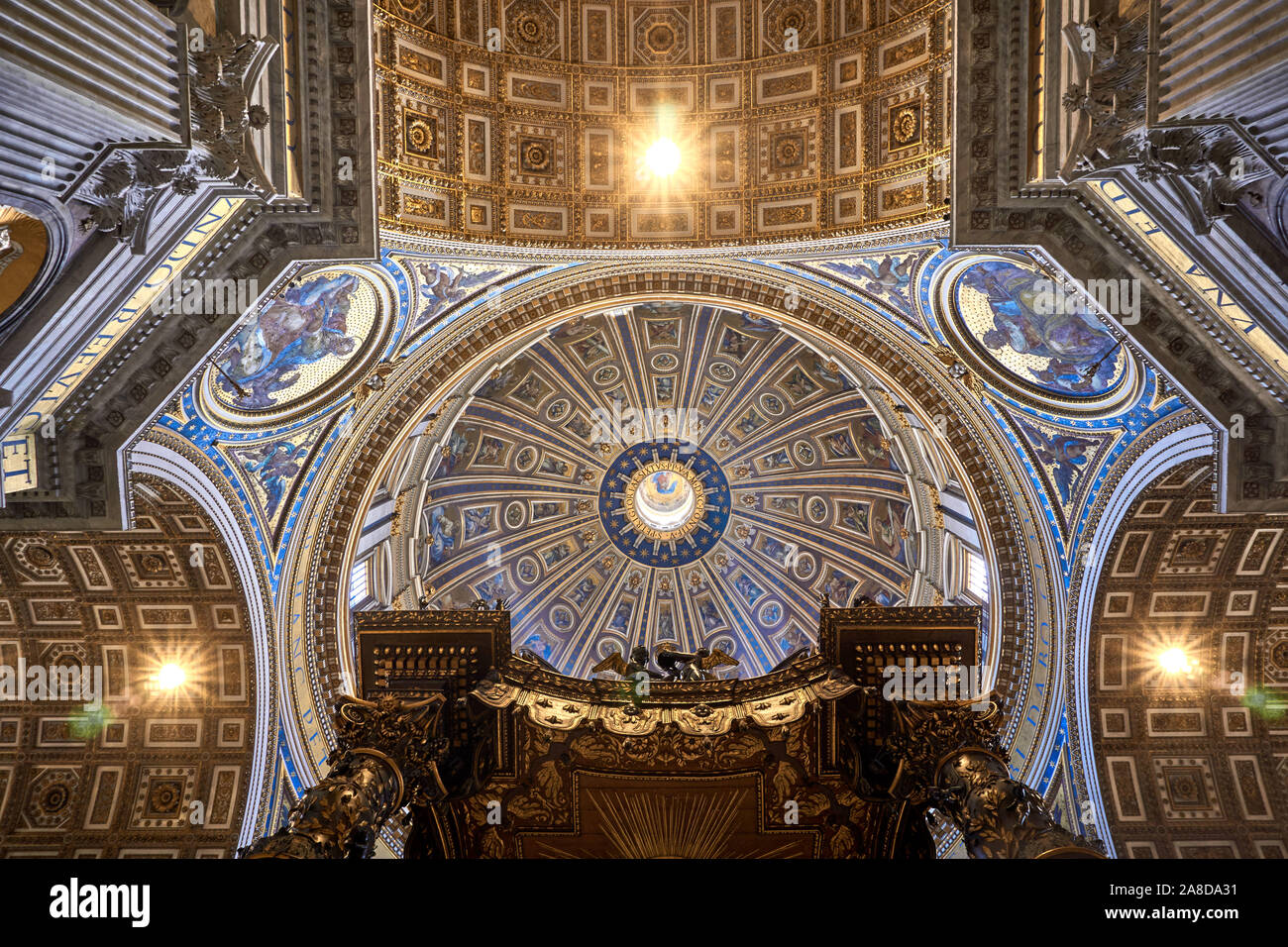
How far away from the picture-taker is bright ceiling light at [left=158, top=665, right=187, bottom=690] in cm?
1647

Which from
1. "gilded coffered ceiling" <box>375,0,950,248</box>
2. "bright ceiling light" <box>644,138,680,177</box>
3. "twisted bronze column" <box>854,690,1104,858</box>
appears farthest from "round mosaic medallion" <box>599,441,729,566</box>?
"twisted bronze column" <box>854,690,1104,858</box>

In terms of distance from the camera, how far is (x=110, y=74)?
7.87 m

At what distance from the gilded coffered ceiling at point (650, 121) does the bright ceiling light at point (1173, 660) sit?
857 cm

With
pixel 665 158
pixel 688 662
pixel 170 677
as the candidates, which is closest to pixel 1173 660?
pixel 688 662

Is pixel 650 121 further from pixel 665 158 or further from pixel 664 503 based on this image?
pixel 664 503

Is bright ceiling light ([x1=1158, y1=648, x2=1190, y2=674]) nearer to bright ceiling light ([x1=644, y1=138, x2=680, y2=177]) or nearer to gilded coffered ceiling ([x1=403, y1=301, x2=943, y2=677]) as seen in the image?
gilded coffered ceiling ([x1=403, y1=301, x2=943, y2=677])

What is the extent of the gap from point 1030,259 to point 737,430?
12.0m

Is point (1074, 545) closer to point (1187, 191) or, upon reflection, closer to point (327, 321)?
point (1187, 191)

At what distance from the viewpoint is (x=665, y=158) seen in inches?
643

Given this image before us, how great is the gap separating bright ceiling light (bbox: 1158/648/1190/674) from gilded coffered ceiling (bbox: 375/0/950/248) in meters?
8.57

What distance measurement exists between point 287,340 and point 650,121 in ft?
23.8

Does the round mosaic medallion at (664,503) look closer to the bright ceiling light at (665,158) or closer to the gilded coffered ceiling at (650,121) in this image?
the gilded coffered ceiling at (650,121)

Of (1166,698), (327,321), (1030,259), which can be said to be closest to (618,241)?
(327,321)

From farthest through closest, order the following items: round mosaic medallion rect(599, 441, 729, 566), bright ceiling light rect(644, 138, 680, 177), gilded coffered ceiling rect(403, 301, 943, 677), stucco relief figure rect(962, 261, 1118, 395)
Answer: round mosaic medallion rect(599, 441, 729, 566) < gilded coffered ceiling rect(403, 301, 943, 677) < bright ceiling light rect(644, 138, 680, 177) < stucco relief figure rect(962, 261, 1118, 395)
